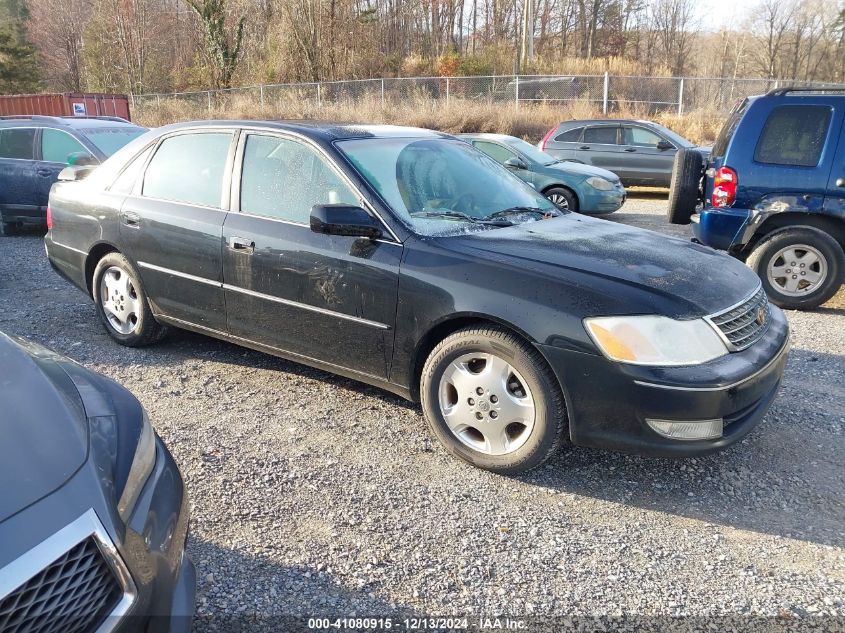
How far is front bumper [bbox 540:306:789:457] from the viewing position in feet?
9.37

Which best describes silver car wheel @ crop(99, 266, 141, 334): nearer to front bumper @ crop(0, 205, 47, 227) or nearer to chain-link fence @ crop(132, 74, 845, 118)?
front bumper @ crop(0, 205, 47, 227)

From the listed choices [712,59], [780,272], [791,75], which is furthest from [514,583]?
[712,59]

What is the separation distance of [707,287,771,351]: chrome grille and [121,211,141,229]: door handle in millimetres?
3608

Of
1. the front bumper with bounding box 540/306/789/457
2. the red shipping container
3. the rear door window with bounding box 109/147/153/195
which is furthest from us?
the red shipping container

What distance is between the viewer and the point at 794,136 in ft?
19.8

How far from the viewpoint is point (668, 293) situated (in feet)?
9.93

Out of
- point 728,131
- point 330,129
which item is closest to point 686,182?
point 728,131

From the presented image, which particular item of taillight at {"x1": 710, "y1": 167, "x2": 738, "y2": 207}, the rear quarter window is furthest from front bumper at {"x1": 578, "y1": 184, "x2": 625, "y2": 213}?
taillight at {"x1": 710, "y1": 167, "x2": 738, "y2": 207}

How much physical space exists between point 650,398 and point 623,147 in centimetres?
1167

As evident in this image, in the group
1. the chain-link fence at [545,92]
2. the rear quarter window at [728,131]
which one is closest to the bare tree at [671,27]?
the chain-link fence at [545,92]

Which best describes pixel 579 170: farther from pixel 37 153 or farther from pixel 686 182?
pixel 37 153

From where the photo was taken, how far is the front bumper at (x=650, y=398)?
2855 mm

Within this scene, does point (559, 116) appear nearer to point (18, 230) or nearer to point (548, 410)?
point (18, 230)

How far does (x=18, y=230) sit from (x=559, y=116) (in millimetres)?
18020
